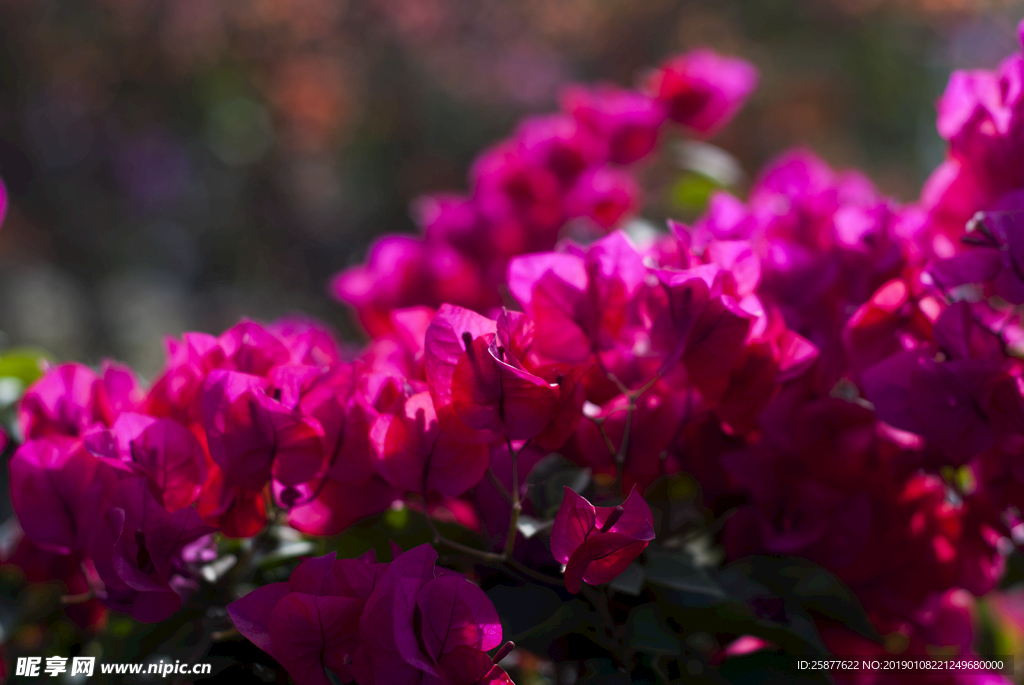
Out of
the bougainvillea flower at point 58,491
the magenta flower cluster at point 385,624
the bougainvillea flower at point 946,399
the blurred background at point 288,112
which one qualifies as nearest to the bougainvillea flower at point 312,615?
the magenta flower cluster at point 385,624

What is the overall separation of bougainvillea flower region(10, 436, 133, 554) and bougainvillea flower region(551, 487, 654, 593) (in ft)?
0.67

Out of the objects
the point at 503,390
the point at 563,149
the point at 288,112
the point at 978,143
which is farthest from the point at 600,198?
the point at 288,112

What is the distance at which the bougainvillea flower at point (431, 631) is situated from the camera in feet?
0.98

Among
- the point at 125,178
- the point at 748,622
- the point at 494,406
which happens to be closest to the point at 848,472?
the point at 748,622

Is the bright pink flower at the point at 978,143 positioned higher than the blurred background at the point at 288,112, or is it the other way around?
the bright pink flower at the point at 978,143

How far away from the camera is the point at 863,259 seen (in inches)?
17.5

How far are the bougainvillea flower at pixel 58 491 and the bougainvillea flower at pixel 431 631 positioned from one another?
0.15 m

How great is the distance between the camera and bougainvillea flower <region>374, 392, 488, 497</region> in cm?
35

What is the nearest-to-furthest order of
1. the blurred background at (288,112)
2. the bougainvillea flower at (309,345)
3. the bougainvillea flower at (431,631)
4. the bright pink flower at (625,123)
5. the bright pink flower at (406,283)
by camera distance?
the bougainvillea flower at (431,631) < the bougainvillea flower at (309,345) < the bright pink flower at (406,283) < the bright pink flower at (625,123) < the blurred background at (288,112)

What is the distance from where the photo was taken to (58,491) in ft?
1.24

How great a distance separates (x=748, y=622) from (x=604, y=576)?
11 cm

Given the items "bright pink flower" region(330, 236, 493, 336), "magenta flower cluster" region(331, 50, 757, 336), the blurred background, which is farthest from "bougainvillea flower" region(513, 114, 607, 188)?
the blurred background

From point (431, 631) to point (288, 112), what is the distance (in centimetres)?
314

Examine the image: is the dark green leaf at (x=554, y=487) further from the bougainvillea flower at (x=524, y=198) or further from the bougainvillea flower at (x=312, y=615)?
the bougainvillea flower at (x=524, y=198)
